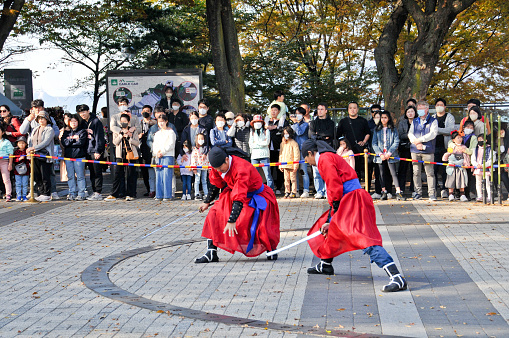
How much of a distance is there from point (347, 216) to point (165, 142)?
29.7ft

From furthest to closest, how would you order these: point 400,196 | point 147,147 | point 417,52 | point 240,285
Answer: point 417,52 < point 147,147 < point 400,196 < point 240,285

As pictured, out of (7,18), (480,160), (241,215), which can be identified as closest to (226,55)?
(7,18)

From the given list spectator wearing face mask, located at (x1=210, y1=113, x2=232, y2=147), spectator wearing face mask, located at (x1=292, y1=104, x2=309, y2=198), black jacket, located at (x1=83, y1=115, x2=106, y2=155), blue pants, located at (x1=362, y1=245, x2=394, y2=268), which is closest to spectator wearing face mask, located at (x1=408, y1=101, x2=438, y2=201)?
spectator wearing face mask, located at (x1=292, y1=104, x2=309, y2=198)

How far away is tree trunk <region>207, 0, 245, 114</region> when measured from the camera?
1816 centimetres

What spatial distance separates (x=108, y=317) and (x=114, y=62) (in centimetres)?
2867

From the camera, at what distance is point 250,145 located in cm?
1508

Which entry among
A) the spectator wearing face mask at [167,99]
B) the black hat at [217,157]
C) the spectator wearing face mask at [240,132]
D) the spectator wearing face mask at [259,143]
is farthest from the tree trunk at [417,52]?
the black hat at [217,157]

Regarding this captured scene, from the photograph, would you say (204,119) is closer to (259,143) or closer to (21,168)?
(259,143)

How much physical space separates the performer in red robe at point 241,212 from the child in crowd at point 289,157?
6.96m

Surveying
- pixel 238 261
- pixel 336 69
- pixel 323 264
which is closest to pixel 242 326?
pixel 323 264

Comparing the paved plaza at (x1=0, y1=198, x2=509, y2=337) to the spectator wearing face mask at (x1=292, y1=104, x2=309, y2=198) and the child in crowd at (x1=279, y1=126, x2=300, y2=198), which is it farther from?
the spectator wearing face mask at (x1=292, y1=104, x2=309, y2=198)

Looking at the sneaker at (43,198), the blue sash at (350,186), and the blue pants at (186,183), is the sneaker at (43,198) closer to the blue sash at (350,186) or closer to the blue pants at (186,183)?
the blue pants at (186,183)

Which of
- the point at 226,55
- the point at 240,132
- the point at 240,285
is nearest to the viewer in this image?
the point at 240,285

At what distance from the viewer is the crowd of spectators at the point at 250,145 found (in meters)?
14.3
